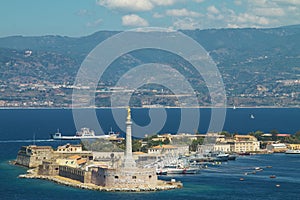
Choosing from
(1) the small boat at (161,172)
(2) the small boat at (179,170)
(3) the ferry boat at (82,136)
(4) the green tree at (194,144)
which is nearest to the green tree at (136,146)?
(4) the green tree at (194,144)

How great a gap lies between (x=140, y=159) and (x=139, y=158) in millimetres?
152

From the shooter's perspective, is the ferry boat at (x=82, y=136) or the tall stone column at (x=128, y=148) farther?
the ferry boat at (x=82, y=136)

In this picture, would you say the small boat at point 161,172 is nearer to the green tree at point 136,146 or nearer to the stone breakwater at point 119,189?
the stone breakwater at point 119,189

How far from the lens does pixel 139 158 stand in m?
50.8

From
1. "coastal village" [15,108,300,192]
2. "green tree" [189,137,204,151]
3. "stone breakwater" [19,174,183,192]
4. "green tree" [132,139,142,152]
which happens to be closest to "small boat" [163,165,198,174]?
"coastal village" [15,108,300,192]

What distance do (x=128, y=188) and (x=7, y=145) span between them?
28858 millimetres

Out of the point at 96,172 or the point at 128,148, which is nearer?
the point at 96,172

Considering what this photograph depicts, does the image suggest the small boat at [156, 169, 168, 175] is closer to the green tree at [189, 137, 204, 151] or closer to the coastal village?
the coastal village

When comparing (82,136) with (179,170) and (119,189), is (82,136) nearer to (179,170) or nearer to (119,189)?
(179,170)

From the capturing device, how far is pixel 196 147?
203ft

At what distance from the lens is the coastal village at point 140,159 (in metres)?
39.6

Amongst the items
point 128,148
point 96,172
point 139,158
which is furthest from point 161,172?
point 96,172

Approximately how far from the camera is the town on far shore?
3966 cm

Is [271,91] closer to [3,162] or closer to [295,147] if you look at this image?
[295,147]
